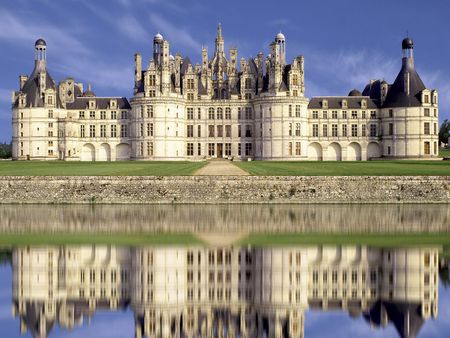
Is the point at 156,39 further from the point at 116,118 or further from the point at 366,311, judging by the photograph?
the point at 366,311

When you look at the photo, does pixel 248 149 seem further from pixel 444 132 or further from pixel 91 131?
pixel 444 132

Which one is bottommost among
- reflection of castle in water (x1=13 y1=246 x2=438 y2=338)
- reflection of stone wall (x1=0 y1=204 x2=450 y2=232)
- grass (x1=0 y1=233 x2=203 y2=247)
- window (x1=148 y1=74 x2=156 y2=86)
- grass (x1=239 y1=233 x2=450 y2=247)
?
reflection of castle in water (x1=13 y1=246 x2=438 y2=338)

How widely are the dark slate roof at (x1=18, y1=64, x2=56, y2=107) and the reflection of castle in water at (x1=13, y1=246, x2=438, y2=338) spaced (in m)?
73.3

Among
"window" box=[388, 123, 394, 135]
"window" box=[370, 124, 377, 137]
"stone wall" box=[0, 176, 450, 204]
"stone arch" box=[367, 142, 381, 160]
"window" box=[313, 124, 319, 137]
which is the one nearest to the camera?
"stone wall" box=[0, 176, 450, 204]

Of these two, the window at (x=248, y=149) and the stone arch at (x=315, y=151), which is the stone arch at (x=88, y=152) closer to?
the window at (x=248, y=149)

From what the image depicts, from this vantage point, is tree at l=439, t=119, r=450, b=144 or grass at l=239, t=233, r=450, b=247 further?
tree at l=439, t=119, r=450, b=144

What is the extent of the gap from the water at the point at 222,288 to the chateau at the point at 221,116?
61706 millimetres

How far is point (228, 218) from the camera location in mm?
39406

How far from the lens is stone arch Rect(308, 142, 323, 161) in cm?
9831

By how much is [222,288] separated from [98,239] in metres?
11.1

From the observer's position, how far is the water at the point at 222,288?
17266mm

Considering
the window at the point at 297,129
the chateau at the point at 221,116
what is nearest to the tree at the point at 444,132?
the chateau at the point at 221,116

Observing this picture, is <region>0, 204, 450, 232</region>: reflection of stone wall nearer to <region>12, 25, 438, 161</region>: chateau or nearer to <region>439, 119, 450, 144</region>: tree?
<region>12, 25, 438, 161</region>: chateau

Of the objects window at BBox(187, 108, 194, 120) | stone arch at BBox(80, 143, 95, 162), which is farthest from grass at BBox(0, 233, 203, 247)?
stone arch at BBox(80, 143, 95, 162)
